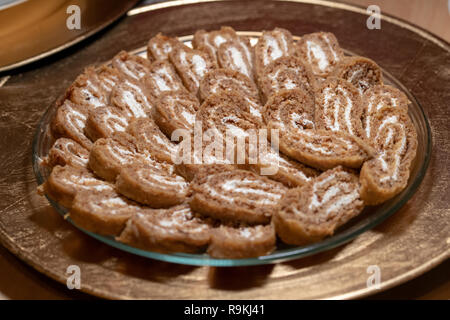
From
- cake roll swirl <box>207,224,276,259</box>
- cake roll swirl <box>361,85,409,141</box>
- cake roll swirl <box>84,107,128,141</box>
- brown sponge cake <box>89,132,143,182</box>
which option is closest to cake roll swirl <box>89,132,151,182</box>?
brown sponge cake <box>89,132,143,182</box>

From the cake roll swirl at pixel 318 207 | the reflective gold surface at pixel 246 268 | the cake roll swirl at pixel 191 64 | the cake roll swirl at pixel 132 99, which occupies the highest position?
the cake roll swirl at pixel 191 64

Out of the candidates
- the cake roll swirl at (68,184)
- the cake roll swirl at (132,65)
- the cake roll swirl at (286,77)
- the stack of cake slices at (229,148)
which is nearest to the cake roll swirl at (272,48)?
the stack of cake slices at (229,148)

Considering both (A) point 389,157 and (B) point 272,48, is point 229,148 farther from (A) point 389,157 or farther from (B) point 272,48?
(B) point 272,48

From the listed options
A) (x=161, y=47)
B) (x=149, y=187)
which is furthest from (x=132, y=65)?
(x=149, y=187)

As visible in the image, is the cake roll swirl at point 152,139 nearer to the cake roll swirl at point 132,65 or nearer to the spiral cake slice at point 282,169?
the spiral cake slice at point 282,169

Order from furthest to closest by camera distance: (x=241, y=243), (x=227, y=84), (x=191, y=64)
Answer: (x=191, y=64)
(x=227, y=84)
(x=241, y=243)

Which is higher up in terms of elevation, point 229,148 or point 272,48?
point 272,48
